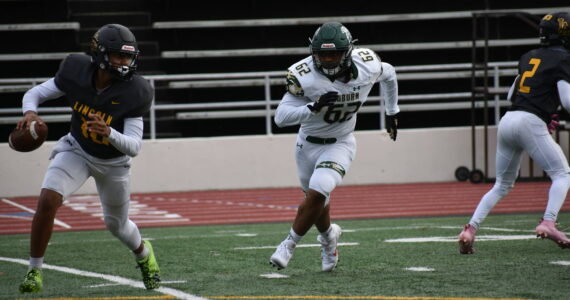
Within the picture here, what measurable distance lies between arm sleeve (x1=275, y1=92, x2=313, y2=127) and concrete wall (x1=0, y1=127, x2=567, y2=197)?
9.25 meters

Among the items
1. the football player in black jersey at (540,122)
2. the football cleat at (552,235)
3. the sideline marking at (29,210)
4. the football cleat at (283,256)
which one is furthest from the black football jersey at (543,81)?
the sideline marking at (29,210)

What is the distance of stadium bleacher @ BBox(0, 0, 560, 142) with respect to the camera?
1870 centimetres

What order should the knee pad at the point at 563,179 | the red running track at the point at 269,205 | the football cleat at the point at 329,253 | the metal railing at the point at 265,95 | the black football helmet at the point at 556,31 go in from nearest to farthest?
the football cleat at the point at 329,253
the knee pad at the point at 563,179
the black football helmet at the point at 556,31
the red running track at the point at 269,205
the metal railing at the point at 265,95

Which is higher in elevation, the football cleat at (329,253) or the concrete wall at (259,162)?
the football cleat at (329,253)

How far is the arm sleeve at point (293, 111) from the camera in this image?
645cm

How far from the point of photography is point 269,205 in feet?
43.8

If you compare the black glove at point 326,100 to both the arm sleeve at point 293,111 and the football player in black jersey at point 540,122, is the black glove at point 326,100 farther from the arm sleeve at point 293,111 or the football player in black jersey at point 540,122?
the football player in black jersey at point 540,122

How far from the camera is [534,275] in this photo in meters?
6.10

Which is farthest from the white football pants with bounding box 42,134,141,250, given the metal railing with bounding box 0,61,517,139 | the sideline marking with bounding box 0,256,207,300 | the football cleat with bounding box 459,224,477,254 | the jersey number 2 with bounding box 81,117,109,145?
the metal railing with bounding box 0,61,517,139

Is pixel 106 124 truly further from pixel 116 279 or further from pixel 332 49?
pixel 332 49

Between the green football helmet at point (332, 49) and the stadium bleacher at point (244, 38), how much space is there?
11727mm

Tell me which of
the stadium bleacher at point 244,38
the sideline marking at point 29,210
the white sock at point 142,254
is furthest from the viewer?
the stadium bleacher at point 244,38

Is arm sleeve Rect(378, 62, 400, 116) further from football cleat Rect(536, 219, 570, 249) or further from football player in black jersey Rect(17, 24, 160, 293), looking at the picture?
football player in black jersey Rect(17, 24, 160, 293)

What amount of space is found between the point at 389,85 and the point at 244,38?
12759 mm
